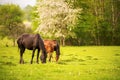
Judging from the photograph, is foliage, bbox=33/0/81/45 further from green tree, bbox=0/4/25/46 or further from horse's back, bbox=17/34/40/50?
horse's back, bbox=17/34/40/50

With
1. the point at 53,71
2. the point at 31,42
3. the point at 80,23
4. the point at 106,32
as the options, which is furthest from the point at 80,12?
the point at 53,71

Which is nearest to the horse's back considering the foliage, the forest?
the forest

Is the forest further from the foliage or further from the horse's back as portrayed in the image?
the horse's back

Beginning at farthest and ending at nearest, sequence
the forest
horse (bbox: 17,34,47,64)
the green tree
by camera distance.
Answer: the forest
the green tree
horse (bbox: 17,34,47,64)

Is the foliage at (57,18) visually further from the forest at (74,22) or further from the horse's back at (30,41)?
the horse's back at (30,41)

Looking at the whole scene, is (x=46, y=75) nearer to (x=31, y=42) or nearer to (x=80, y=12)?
(x=31, y=42)

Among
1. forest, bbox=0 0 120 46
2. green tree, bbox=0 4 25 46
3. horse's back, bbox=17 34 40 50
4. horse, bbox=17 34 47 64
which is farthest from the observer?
forest, bbox=0 0 120 46

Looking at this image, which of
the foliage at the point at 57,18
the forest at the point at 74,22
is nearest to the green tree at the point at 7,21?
the forest at the point at 74,22

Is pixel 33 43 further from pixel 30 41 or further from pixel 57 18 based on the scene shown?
pixel 57 18

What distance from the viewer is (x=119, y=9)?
3297 cm

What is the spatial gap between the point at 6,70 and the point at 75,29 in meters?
31.1

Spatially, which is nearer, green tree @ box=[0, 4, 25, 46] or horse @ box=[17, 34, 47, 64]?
horse @ box=[17, 34, 47, 64]

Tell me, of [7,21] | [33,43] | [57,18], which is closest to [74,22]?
[57,18]

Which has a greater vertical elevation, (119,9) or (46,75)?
(119,9)
